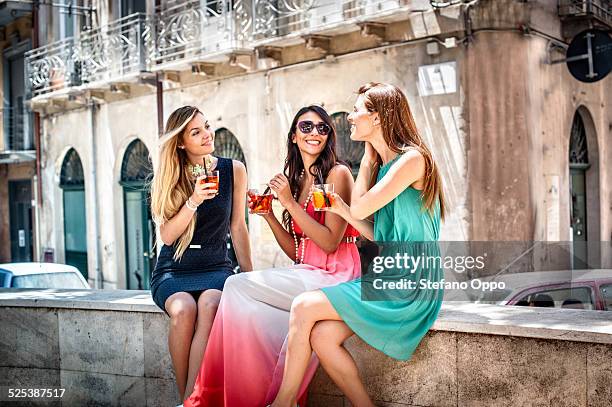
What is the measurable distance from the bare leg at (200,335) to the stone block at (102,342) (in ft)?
2.74

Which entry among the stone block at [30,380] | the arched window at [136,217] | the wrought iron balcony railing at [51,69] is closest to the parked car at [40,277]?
the stone block at [30,380]

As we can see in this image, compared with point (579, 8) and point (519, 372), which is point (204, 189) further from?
point (579, 8)

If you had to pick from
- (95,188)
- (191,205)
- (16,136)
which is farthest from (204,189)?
(16,136)

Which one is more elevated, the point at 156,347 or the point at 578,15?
the point at 578,15

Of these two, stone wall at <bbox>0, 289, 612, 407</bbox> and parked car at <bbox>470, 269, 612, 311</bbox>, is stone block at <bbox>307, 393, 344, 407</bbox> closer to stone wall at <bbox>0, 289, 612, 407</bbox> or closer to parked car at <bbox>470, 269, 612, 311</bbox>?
stone wall at <bbox>0, 289, 612, 407</bbox>

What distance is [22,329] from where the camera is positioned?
582cm

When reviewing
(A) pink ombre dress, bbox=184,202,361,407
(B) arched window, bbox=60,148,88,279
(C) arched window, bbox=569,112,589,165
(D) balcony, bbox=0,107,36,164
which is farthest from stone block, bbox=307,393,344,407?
(D) balcony, bbox=0,107,36,164

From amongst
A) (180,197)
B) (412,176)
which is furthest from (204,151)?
(412,176)

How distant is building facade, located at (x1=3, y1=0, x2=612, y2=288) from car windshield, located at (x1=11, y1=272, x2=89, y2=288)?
461 centimetres

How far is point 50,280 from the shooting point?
1044 cm

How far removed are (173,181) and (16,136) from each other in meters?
20.6

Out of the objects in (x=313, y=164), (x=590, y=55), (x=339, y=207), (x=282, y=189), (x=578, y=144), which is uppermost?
(x=590, y=55)

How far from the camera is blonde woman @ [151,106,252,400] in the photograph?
4.62 m

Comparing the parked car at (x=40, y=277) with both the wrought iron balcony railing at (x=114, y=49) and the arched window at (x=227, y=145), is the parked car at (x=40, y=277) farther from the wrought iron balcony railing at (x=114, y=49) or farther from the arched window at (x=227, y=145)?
the wrought iron balcony railing at (x=114, y=49)
